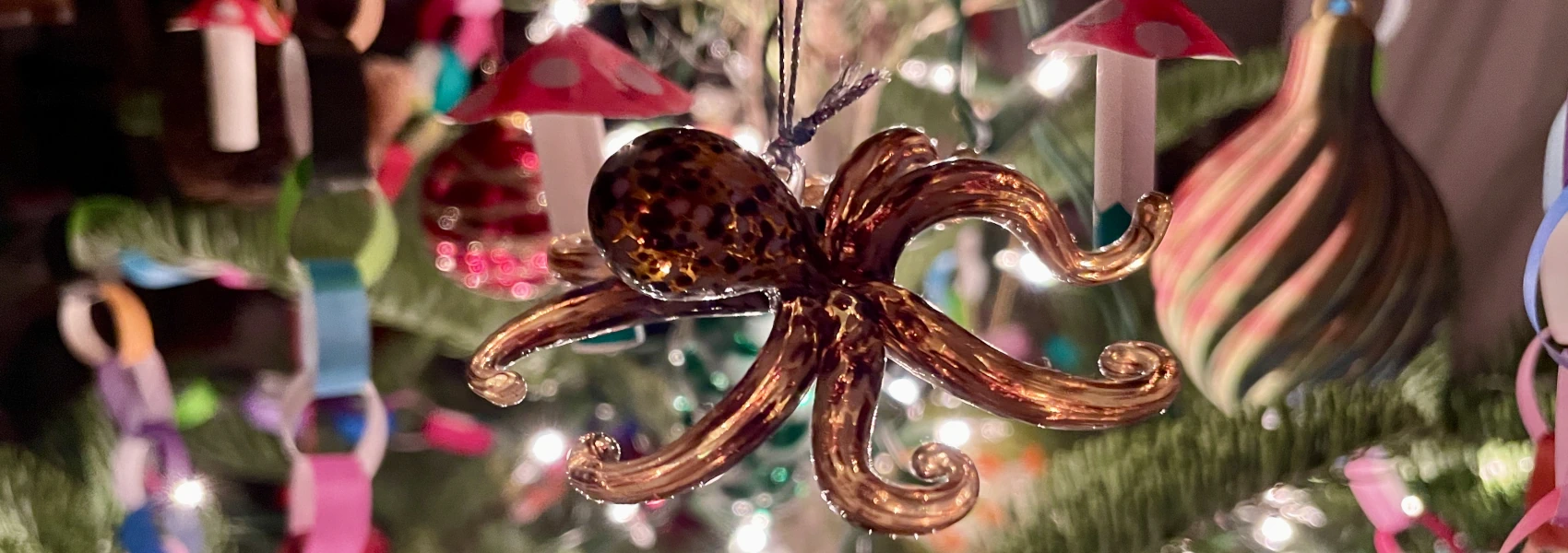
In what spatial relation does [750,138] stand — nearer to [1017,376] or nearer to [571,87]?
[571,87]

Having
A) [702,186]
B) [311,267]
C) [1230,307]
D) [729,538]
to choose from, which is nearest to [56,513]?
[311,267]

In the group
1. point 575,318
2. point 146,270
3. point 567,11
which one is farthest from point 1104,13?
point 146,270

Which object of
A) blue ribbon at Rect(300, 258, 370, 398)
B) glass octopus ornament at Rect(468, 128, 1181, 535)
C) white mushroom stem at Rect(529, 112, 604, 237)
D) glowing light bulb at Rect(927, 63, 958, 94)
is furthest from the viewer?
glowing light bulb at Rect(927, 63, 958, 94)

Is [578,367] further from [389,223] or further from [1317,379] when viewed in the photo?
[1317,379]

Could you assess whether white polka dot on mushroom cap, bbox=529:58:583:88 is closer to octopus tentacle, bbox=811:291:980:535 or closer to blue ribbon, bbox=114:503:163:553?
octopus tentacle, bbox=811:291:980:535

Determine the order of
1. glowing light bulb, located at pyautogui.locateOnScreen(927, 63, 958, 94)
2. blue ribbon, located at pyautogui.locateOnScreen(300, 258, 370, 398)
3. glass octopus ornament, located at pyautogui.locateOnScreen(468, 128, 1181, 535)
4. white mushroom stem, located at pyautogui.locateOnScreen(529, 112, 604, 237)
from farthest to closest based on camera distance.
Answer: glowing light bulb, located at pyautogui.locateOnScreen(927, 63, 958, 94)
blue ribbon, located at pyautogui.locateOnScreen(300, 258, 370, 398)
white mushroom stem, located at pyautogui.locateOnScreen(529, 112, 604, 237)
glass octopus ornament, located at pyautogui.locateOnScreen(468, 128, 1181, 535)

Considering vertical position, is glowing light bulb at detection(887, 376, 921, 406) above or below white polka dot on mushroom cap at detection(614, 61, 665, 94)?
below

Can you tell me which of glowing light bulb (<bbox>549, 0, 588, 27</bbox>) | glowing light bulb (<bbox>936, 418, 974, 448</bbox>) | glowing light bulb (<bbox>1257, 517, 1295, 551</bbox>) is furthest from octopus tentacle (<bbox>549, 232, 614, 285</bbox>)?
glowing light bulb (<bbox>1257, 517, 1295, 551</bbox>)
